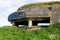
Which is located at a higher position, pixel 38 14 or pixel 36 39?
pixel 38 14

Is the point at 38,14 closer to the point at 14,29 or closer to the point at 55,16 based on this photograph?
the point at 55,16

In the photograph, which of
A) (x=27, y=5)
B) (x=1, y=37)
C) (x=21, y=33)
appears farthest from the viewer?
(x=27, y=5)

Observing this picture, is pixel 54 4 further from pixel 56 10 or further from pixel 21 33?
pixel 21 33

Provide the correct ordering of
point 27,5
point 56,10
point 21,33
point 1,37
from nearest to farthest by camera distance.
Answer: point 1,37
point 21,33
point 56,10
point 27,5

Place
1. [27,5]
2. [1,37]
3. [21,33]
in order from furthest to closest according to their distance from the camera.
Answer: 1. [27,5]
2. [21,33]
3. [1,37]

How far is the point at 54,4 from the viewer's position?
15820mm

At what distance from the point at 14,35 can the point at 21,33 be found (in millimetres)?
558

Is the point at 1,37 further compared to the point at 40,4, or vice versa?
the point at 40,4

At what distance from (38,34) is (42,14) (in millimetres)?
2698

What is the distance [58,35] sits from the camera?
1311cm

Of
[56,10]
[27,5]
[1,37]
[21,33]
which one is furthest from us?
[27,5]

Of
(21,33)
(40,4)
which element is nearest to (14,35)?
(21,33)

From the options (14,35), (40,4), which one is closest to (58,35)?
(14,35)

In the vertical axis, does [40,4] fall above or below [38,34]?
above
